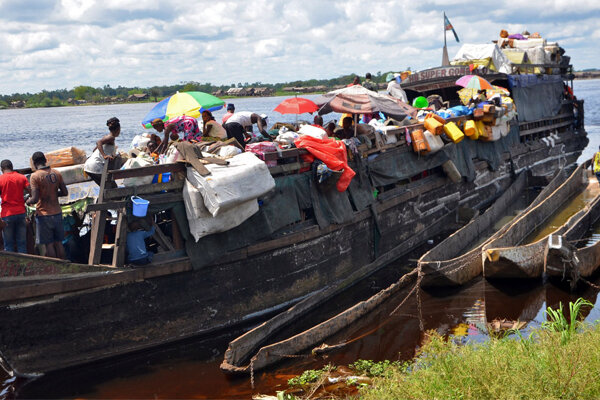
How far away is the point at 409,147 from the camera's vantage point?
12.9 metres

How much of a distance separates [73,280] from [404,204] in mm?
7290

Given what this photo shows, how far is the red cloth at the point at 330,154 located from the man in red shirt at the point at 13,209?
425 cm

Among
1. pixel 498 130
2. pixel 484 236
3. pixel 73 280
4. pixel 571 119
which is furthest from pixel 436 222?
pixel 571 119

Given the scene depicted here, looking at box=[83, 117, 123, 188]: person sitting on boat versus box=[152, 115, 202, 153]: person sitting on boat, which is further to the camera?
box=[152, 115, 202, 153]: person sitting on boat

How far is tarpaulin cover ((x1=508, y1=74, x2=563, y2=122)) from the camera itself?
60.5 feet

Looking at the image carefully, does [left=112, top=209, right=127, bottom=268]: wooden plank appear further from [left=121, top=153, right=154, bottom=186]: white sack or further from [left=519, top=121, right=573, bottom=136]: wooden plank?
[left=519, top=121, right=573, bottom=136]: wooden plank

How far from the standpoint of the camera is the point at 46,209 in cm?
816

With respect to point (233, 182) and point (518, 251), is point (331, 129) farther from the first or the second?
point (518, 251)

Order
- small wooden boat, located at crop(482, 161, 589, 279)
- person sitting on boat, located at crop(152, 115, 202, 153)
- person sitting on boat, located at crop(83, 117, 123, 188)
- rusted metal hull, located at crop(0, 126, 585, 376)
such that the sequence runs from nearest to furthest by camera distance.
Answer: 1. rusted metal hull, located at crop(0, 126, 585, 376)
2. person sitting on boat, located at crop(83, 117, 123, 188)
3. person sitting on boat, located at crop(152, 115, 202, 153)
4. small wooden boat, located at crop(482, 161, 589, 279)

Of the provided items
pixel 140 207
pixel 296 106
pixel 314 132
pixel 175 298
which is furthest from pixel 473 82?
pixel 140 207

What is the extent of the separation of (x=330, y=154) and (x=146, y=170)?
3.29 metres

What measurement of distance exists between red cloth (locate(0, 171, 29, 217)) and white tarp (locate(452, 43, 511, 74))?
49.4 feet

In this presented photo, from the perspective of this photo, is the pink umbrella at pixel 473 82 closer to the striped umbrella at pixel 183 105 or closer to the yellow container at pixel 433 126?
the yellow container at pixel 433 126

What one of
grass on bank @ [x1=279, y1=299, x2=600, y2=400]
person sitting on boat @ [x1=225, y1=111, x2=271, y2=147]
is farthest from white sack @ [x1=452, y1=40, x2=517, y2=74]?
grass on bank @ [x1=279, y1=299, x2=600, y2=400]
